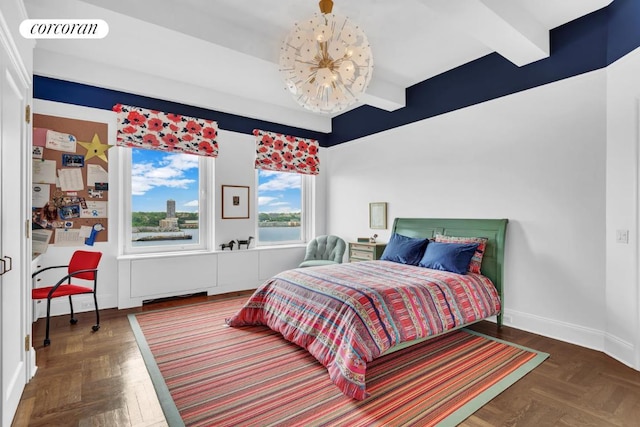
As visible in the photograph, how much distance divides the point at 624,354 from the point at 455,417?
5.77 ft

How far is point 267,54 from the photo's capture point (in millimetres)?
3225

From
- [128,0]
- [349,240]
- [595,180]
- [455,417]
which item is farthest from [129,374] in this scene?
[595,180]

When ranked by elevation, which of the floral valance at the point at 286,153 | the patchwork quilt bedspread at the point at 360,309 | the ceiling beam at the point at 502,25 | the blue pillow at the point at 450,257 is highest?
the ceiling beam at the point at 502,25

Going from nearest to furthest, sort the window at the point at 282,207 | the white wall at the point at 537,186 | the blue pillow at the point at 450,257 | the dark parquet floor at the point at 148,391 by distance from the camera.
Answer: the dark parquet floor at the point at 148,391 < the white wall at the point at 537,186 < the blue pillow at the point at 450,257 < the window at the point at 282,207

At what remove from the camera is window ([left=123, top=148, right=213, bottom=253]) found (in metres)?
4.26

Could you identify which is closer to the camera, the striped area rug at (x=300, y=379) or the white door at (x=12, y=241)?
the white door at (x=12, y=241)

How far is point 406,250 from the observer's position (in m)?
3.86

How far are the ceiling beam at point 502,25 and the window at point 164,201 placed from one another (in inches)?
141

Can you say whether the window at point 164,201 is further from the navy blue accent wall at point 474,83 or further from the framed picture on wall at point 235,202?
the navy blue accent wall at point 474,83

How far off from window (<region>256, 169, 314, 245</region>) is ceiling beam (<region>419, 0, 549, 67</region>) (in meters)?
3.53

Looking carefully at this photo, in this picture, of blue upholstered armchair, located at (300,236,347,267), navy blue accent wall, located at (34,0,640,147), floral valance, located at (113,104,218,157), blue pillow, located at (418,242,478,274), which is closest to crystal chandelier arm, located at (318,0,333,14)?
navy blue accent wall, located at (34,0,640,147)

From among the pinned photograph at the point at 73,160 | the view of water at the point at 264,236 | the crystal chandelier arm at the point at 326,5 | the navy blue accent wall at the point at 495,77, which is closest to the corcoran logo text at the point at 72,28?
the pinned photograph at the point at 73,160

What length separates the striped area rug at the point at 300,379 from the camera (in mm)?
1954

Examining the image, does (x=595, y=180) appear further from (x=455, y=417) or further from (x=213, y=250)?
(x=213, y=250)
